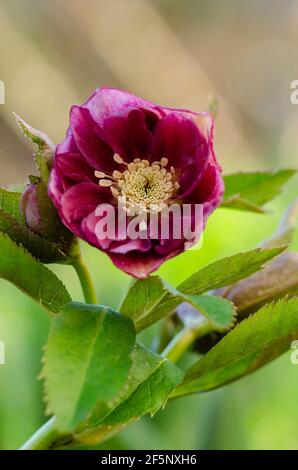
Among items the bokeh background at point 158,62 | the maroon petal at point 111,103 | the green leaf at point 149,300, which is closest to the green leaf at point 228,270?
the green leaf at point 149,300

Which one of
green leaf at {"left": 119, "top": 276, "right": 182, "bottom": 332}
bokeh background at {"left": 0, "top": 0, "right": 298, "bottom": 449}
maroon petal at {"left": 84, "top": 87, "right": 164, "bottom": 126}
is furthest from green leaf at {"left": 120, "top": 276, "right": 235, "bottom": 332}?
bokeh background at {"left": 0, "top": 0, "right": 298, "bottom": 449}

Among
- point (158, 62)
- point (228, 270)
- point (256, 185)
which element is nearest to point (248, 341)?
point (228, 270)

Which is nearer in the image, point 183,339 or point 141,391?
point 141,391

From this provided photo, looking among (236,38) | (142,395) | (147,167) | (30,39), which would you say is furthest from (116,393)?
(236,38)

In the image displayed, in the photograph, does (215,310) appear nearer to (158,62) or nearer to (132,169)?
(132,169)

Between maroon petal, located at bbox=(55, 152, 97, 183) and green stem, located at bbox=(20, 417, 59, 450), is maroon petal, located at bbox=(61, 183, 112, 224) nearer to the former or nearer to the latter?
maroon petal, located at bbox=(55, 152, 97, 183)
